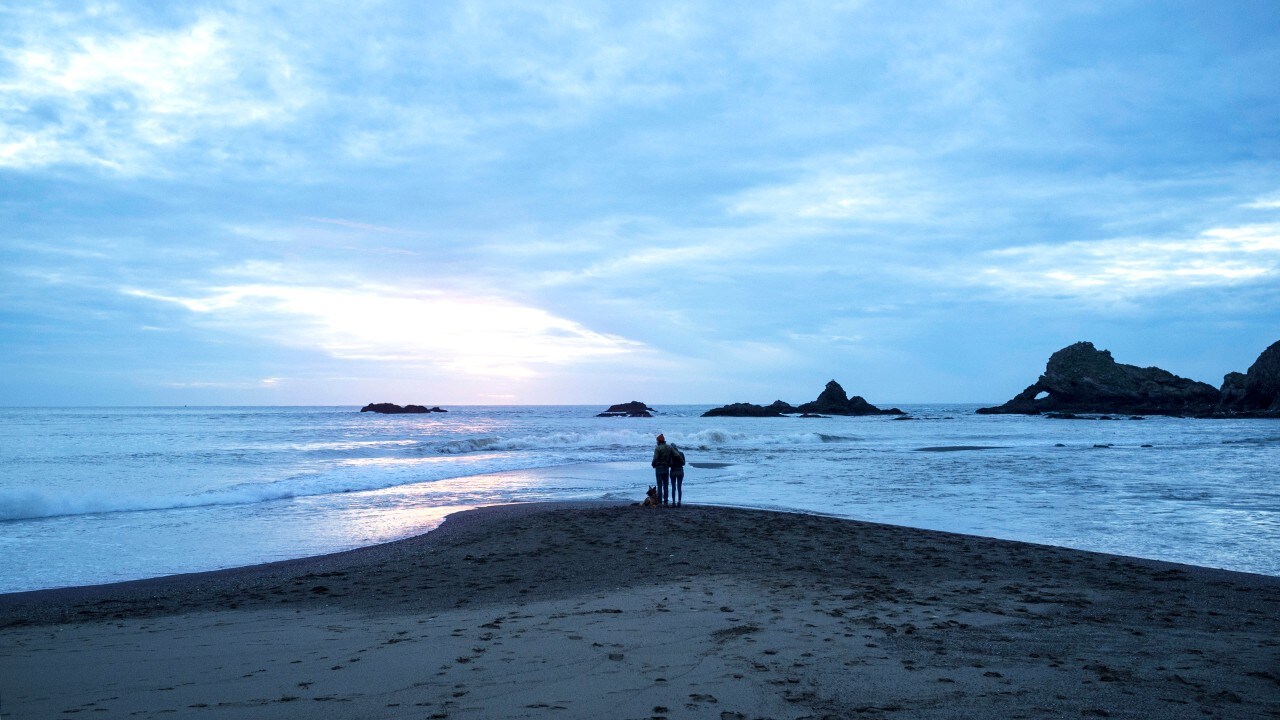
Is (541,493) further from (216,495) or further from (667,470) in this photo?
(216,495)

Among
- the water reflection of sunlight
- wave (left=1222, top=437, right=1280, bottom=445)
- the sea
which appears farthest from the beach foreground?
wave (left=1222, top=437, right=1280, bottom=445)

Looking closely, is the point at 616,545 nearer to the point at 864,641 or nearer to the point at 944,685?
the point at 864,641

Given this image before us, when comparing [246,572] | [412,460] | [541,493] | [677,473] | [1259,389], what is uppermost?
[1259,389]

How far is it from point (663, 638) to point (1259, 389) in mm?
98851

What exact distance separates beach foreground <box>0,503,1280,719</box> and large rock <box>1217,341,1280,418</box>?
86378 mm

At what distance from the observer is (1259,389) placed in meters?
78.5

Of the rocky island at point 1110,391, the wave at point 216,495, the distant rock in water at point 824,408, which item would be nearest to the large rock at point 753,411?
the distant rock in water at point 824,408

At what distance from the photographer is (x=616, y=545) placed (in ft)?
39.4

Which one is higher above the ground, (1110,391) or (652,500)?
(1110,391)

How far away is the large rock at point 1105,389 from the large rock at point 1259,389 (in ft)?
26.6

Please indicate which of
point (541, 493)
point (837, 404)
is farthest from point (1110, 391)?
point (541, 493)

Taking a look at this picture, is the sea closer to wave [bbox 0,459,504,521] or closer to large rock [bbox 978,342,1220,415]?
wave [bbox 0,459,504,521]

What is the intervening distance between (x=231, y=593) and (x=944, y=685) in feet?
26.4

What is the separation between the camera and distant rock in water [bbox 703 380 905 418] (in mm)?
108375
